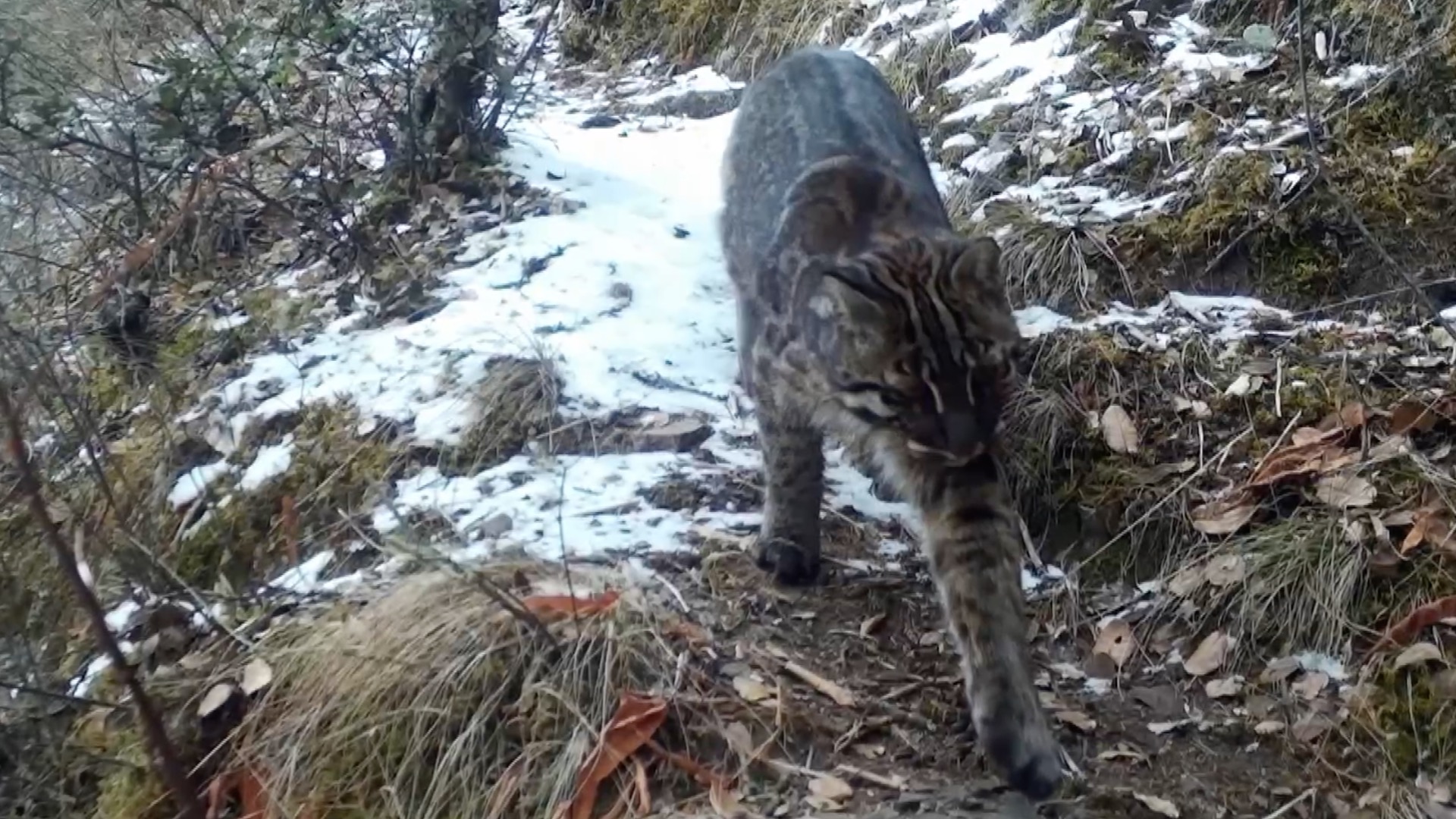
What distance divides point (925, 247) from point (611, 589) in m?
1.23

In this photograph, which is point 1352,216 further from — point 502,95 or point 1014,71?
point 502,95

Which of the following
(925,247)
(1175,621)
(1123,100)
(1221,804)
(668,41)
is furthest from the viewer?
(668,41)

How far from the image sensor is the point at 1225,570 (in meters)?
4.09

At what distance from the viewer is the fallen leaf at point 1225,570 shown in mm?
4055

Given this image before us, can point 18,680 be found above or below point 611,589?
below

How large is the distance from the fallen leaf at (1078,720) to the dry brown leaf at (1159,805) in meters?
0.28

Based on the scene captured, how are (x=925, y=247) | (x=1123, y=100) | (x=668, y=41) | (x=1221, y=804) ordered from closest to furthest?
(x=1221, y=804)
(x=925, y=247)
(x=1123, y=100)
(x=668, y=41)

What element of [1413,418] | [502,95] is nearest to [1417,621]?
[1413,418]

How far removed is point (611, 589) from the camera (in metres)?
3.92

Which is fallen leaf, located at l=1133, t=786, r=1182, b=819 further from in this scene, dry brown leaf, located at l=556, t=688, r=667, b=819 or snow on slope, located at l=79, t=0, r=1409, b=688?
dry brown leaf, located at l=556, t=688, r=667, b=819

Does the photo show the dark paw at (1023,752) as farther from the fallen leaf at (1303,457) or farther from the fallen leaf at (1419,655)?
the fallen leaf at (1303,457)

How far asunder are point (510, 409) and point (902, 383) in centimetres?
179

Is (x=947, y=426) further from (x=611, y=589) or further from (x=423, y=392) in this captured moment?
(x=423, y=392)

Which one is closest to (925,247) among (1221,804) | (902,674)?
(902,674)
